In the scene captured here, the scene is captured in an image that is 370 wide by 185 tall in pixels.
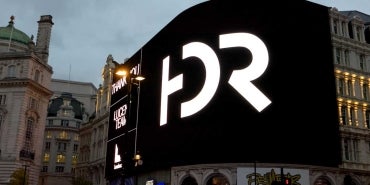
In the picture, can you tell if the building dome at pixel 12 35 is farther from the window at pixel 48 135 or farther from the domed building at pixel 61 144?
the window at pixel 48 135

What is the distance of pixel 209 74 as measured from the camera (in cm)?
4106

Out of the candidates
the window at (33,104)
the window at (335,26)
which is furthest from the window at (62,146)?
the window at (335,26)

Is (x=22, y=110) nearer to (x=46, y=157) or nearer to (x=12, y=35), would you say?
(x=12, y=35)

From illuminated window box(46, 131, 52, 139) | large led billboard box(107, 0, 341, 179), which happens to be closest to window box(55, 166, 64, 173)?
illuminated window box(46, 131, 52, 139)

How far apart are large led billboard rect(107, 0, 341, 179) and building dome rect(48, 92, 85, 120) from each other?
75.4m

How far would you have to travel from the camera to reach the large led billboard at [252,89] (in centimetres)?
3791

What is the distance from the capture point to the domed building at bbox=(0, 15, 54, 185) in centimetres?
7100

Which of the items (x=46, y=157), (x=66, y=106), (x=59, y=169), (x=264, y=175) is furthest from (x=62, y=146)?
(x=264, y=175)

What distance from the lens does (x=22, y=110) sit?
7281 centimetres

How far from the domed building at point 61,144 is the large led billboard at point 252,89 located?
71747 mm

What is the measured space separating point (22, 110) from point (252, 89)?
48.5 m

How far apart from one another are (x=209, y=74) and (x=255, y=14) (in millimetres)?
7248

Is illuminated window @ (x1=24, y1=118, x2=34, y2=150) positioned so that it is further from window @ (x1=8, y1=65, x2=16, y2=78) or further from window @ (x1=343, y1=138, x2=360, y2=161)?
window @ (x1=343, y1=138, x2=360, y2=161)

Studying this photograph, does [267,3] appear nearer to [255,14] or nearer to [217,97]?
[255,14]
